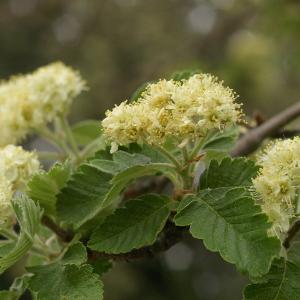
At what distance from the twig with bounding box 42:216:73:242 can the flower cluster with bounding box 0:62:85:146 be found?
735 mm

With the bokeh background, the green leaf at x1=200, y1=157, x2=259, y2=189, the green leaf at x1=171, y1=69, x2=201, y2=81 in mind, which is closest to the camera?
the green leaf at x1=200, y1=157, x2=259, y2=189

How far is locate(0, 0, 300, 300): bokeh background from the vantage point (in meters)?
7.78

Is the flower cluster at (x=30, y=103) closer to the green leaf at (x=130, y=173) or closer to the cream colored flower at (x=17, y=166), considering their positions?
the cream colored flower at (x=17, y=166)

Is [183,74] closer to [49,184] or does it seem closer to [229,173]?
[229,173]

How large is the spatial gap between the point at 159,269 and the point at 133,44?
4.28 m

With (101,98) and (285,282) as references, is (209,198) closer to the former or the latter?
(285,282)

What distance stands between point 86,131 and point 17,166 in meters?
0.89

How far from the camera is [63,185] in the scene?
200 cm

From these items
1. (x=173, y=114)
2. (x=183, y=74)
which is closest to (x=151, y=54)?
(x=183, y=74)

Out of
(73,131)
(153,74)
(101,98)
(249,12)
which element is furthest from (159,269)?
(73,131)

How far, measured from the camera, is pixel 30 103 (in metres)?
2.68

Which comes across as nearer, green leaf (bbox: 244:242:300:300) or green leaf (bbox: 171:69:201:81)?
green leaf (bbox: 244:242:300:300)

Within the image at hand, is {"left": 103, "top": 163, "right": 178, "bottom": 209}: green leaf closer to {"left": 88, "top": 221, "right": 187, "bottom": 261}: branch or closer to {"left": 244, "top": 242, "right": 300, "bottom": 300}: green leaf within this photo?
{"left": 88, "top": 221, "right": 187, "bottom": 261}: branch

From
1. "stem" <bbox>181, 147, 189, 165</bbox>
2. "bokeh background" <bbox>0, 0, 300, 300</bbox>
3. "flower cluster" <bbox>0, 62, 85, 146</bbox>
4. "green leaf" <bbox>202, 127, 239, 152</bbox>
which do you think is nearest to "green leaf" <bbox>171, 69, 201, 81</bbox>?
"green leaf" <bbox>202, 127, 239, 152</bbox>
